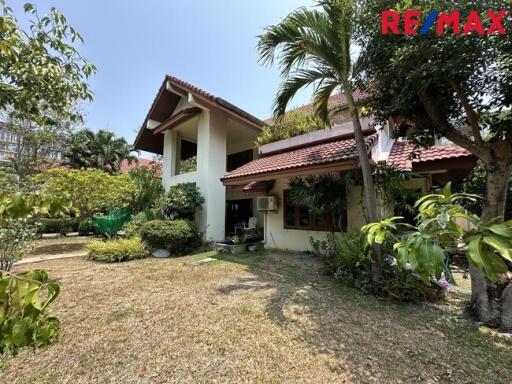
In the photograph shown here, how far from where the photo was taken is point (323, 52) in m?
6.43

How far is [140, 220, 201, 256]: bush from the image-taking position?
410 inches

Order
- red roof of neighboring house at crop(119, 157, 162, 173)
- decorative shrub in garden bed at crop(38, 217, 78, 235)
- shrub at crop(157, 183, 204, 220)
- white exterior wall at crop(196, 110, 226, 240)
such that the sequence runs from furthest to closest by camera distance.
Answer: red roof of neighboring house at crop(119, 157, 162, 173) < decorative shrub in garden bed at crop(38, 217, 78, 235) < white exterior wall at crop(196, 110, 226, 240) < shrub at crop(157, 183, 204, 220)

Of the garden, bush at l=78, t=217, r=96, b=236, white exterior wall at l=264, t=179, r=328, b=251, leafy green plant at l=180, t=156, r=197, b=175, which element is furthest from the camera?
leafy green plant at l=180, t=156, r=197, b=175

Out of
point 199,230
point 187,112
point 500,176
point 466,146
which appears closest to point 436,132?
point 466,146

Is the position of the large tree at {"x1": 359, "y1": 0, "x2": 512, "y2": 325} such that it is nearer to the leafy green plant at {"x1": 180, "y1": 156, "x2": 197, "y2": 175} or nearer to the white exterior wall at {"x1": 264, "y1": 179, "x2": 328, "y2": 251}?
the white exterior wall at {"x1": 264, "y1": 179, "x2": 328, "y2": 251}

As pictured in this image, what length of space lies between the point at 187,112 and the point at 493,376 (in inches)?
537

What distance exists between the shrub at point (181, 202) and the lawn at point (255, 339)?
5836mm

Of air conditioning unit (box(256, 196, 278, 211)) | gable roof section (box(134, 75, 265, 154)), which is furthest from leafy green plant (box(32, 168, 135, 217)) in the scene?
air conditioning unit (box(256, 196, 278, 211))

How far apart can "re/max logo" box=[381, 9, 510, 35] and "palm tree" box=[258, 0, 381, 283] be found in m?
1.53

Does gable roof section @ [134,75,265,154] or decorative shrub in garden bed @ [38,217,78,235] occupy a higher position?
gable roof section @ [134,75,265,154]

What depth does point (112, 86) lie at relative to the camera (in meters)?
15.2

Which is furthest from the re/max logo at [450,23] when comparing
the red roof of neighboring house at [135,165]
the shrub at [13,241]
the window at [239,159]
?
the red roof of neighboring house at [135,165]

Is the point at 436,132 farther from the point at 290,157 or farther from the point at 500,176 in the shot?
the point at 290,157

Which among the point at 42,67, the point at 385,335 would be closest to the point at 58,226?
the point at 42,67
